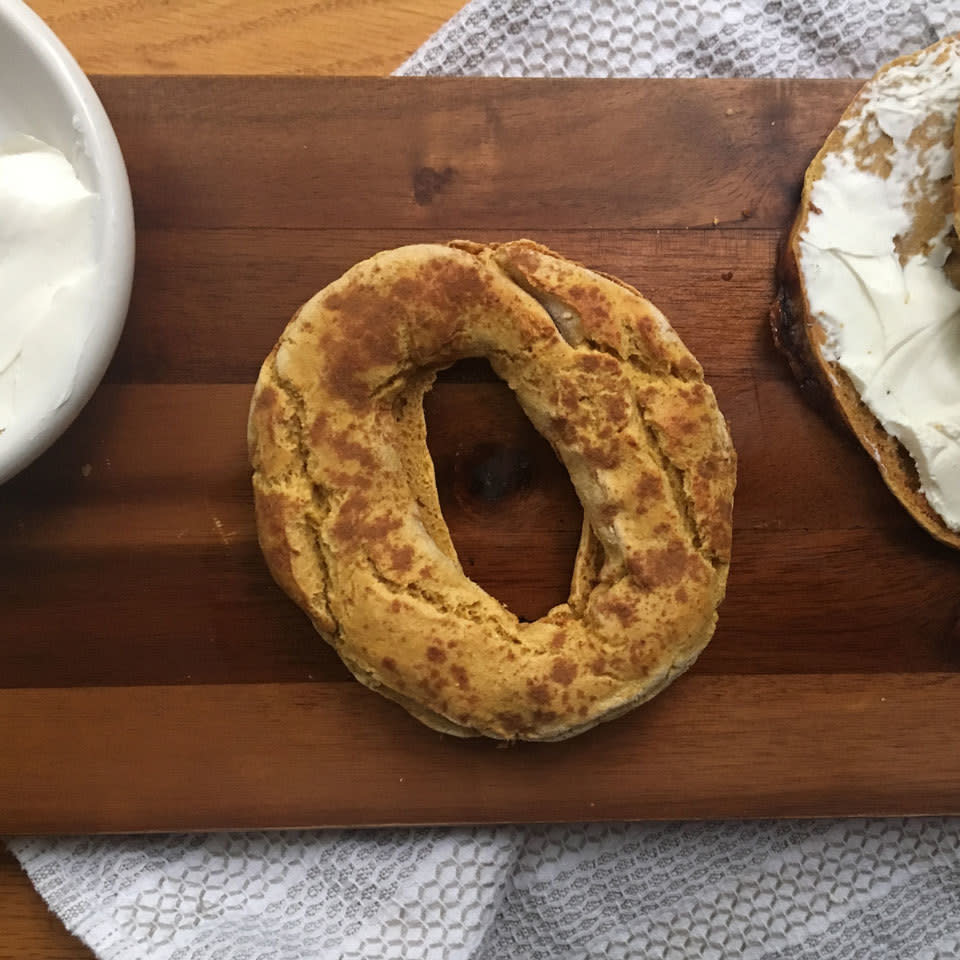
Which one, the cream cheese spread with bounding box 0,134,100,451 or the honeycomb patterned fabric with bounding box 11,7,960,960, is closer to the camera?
the cream cheese spread with bounding box 0,134,100,451

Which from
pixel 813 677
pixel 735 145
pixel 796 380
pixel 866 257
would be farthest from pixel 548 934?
pixel 735 145

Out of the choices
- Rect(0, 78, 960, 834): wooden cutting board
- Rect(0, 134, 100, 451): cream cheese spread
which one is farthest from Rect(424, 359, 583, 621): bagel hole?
Rect(0, 134, 100, 451): cream cheese spread

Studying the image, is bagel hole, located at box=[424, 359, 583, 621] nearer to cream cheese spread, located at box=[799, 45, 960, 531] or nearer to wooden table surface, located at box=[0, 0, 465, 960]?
cream cheese spread, located at box=[799, 45, 960, 531]

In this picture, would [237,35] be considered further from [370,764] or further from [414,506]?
[370,764]

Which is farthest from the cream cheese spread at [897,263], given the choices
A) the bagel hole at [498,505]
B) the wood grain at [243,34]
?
the wood grain at [243,34]

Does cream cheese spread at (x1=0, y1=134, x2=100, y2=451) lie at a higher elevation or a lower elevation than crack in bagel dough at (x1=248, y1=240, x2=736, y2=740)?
higher

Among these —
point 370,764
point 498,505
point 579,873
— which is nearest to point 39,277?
point 498,505

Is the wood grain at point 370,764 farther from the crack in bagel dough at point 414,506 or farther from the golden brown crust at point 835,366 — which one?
the golden brown crust at point 835,366
